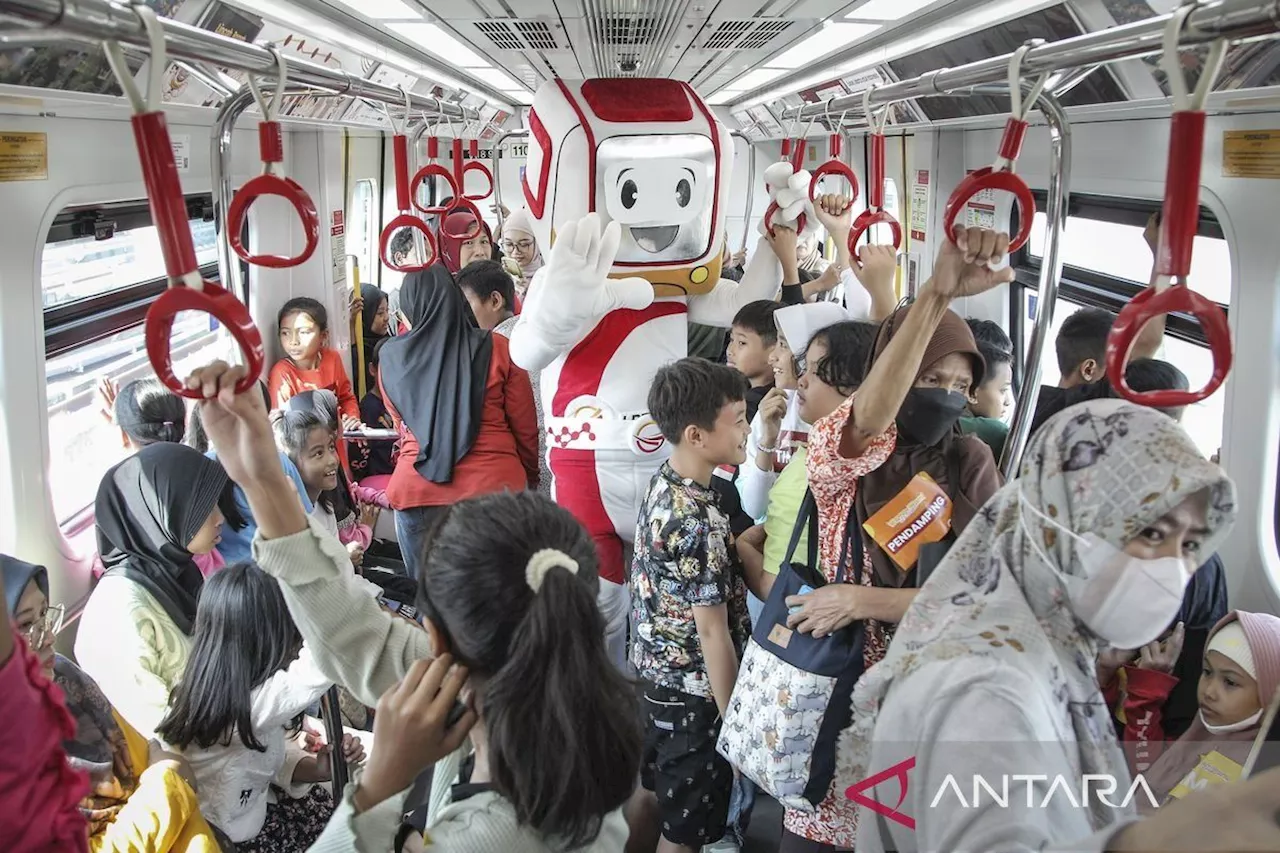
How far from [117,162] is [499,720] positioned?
3110mm

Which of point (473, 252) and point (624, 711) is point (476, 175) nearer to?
point (473, 252)

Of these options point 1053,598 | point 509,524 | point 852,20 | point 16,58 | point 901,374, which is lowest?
point 1053,598

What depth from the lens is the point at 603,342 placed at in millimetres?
3248

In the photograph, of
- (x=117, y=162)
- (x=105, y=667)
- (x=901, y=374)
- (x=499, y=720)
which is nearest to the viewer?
(x=499, y=720)

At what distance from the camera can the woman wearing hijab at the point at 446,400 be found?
347 centimetres

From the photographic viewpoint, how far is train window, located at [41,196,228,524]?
3.46 m

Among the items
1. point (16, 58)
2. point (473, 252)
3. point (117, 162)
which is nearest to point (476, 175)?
point (473, 252)

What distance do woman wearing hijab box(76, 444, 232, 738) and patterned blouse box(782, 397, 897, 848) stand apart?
5.16 feet

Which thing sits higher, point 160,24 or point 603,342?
point 160,24

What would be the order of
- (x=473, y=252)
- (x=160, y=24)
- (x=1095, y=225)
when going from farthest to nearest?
(x=473, y=252) < (x=1095, y=225) < (x=160, y=24)

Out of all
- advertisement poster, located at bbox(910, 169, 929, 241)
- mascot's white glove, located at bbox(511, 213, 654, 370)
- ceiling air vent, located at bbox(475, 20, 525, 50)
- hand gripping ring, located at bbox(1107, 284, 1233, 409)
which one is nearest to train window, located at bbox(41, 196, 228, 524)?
mascot's white glove, located at bbox(511, 213, 654, 370)

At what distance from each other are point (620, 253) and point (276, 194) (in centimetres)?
187

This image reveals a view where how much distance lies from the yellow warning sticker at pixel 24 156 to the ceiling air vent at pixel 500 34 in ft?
4.64

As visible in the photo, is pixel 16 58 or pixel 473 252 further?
pixel 473 252
